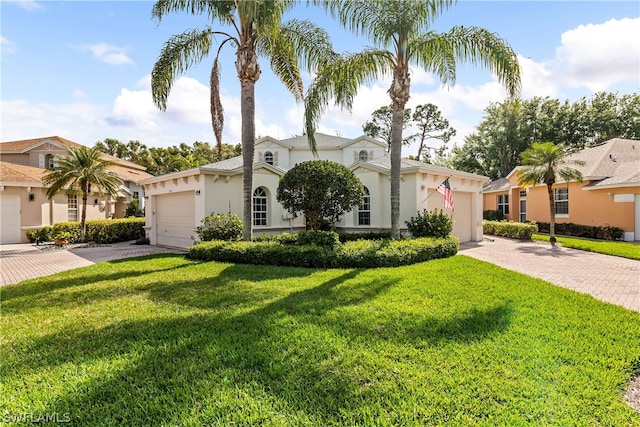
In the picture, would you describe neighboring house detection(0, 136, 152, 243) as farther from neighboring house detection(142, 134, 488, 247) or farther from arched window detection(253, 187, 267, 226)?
arched window detection(253, 187, 267, 226)

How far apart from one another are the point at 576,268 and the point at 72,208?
27872 mm

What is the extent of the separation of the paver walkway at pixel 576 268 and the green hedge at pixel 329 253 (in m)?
2.62

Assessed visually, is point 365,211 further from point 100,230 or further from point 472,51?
point 100,230

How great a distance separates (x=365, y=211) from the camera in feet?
51.4

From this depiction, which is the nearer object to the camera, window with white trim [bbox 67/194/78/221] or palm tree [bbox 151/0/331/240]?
palm tree [bbox 151/0/331/240]

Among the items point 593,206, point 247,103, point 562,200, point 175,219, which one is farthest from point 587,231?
point 175,219

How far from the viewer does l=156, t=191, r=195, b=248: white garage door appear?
15.5m

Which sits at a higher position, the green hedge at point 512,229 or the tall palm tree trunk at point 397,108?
the tall palm tree trunk at point 397,108

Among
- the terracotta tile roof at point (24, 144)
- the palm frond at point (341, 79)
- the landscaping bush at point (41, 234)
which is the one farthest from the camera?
the terracotta tile roof at point (24, 144)

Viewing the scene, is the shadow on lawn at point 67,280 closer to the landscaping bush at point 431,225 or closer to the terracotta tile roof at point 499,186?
the landscaping bush at point 431,225

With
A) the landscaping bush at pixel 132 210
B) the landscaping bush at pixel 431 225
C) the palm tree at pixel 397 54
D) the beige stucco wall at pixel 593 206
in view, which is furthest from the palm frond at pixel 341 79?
the landscaping bush at pixel 132 210

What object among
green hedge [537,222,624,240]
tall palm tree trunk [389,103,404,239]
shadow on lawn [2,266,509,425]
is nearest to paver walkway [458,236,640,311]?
shadow on lawn [2,266,509,425]

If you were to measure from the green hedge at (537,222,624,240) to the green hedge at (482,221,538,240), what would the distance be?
10.2 ft

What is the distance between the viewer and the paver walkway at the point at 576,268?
724 centimetres
